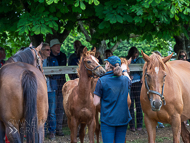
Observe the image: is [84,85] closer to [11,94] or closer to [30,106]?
[30,106]

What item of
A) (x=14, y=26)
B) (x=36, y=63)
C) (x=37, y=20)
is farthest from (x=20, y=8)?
(x=36, y=63)

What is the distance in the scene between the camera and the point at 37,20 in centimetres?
567

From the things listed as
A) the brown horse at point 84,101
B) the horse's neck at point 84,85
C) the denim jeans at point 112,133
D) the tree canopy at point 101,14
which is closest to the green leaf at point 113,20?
the tree canopy at point 101,14

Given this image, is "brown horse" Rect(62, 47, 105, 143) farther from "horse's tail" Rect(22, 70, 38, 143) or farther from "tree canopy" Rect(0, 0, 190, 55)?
"horse's tail" Rect(22, 70, 38, 143)

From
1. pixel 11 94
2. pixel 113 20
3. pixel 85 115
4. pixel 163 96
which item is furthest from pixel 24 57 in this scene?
pixel 163 96

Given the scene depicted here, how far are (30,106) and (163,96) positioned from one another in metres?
2.18

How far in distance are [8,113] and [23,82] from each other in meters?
0.52

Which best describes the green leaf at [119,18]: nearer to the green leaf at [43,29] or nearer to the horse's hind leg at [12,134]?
the green leaf at [43,29]

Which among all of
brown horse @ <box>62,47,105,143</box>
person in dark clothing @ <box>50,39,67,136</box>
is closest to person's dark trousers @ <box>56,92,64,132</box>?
person in dark clothing @ <box>50,39,67,136</box>

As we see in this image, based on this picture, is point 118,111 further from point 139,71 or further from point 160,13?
point 139,71

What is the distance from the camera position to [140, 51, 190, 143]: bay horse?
420 centimetres

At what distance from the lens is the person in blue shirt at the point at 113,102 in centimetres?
383

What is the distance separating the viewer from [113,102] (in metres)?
3.87

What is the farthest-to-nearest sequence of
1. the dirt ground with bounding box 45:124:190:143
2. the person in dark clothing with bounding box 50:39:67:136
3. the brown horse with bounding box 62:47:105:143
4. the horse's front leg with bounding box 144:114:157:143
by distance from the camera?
the person in dark clothing with bounding box 50:39:67:136 < the dirt ground with bounding box 45:124:190:143 < the brown horse with bounding box 62:47:105:143 < the horse's front leg with bounding box 144:114:157:143
